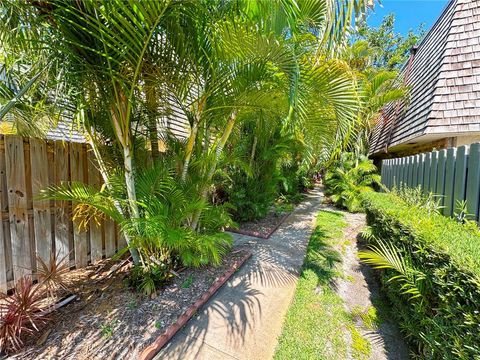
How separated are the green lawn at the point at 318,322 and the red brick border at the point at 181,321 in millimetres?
969

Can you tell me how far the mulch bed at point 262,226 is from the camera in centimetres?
504

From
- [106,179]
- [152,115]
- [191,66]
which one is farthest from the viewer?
[152,115]

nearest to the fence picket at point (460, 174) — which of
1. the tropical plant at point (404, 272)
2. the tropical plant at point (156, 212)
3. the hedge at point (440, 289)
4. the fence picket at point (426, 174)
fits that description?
the hedge at point (440, 289)

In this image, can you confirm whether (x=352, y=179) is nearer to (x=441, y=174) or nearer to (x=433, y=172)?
(x=433, y=172)

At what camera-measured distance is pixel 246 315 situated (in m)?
2.48

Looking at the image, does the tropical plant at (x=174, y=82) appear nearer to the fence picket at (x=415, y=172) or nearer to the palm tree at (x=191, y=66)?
the palm tree at (x=191, y=66)

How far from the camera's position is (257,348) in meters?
2.08

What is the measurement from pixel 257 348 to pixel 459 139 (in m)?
5.21

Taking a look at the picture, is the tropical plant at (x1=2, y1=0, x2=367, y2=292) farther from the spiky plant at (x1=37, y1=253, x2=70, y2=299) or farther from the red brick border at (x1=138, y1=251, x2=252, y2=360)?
the spiky plant at (x1=37, y1=253, x2=70, y2=299)

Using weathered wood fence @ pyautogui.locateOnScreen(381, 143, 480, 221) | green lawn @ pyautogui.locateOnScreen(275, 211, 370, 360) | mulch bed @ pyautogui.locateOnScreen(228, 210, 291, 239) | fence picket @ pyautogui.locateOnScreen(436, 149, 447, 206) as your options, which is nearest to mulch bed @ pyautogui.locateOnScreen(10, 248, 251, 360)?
green lawn @ pyautogui.locateOnScreen(275, 211, 370, 360)

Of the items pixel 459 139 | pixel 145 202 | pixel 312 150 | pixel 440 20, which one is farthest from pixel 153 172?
pixel 440 20

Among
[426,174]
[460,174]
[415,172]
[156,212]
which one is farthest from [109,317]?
[415,172]

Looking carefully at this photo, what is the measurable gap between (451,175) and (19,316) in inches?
195

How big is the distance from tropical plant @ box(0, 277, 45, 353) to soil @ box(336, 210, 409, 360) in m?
3.13
